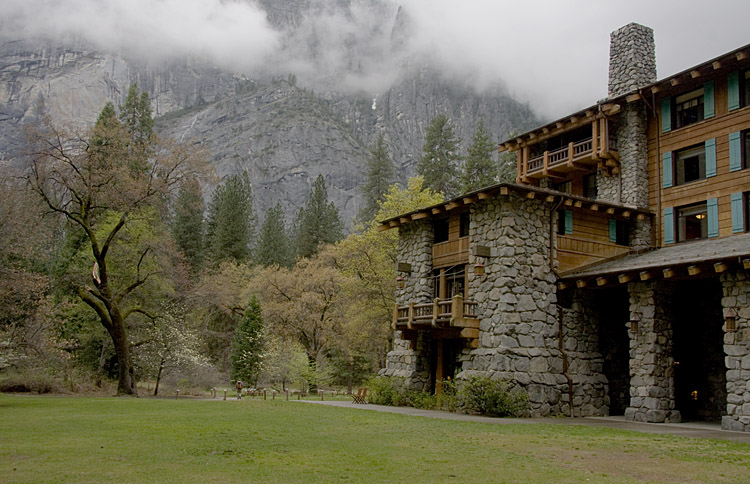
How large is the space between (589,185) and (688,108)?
4972 mm

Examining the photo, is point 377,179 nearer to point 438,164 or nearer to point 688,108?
point 438,164

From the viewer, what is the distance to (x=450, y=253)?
2266 centimetres

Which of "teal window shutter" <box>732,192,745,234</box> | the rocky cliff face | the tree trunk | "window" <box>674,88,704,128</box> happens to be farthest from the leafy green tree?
the rocky cliff face

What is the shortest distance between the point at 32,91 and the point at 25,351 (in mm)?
131738

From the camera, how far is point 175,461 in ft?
28.7

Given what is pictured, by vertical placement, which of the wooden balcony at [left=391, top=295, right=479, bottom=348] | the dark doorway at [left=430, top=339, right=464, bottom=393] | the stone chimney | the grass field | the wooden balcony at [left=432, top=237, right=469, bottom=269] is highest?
the stone chimney

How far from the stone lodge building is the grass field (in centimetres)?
451

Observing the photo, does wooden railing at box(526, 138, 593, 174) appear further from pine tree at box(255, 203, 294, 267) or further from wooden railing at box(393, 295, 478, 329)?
pine tree at box(255, 203, 294, 267)

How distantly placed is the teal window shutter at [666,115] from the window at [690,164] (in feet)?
3.24

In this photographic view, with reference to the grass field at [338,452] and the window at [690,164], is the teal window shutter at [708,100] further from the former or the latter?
the grass field at [338,452]

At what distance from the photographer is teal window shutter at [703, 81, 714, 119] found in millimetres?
20844

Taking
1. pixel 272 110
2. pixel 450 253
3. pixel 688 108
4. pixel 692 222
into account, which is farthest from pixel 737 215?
pixel 272 110

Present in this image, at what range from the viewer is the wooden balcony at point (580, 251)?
68.4 ft

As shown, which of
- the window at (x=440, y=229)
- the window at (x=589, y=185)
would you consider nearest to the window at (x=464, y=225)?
the window at (x=440, y=229)
